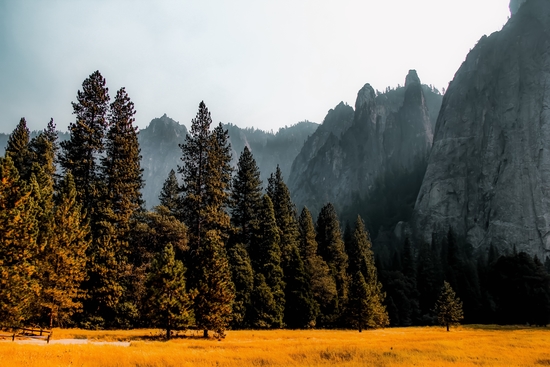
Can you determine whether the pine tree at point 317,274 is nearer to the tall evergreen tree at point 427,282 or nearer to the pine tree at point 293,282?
the pine tree at point 293,282

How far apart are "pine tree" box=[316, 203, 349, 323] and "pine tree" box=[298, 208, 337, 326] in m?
3.17

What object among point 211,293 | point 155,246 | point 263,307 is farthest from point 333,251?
point 211,293

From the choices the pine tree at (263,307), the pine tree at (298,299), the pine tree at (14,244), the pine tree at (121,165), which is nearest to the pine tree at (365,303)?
the pine tree at (298,299)

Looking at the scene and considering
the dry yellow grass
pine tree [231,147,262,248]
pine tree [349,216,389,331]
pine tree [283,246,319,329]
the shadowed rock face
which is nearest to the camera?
the dry yellow grass

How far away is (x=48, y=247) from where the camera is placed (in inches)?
1335

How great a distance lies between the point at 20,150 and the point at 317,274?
4672cm

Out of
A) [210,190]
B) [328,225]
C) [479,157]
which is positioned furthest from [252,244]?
[479,157]

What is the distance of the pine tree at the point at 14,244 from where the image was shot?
2627 cm

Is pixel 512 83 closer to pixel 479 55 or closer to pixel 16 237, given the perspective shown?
pixel 479 55

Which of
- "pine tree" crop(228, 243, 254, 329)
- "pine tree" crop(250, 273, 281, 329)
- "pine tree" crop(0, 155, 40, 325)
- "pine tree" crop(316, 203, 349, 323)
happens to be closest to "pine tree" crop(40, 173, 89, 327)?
"pine tree" crop(0, 155, 40, 325)

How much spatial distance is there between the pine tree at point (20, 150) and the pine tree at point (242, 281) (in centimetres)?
2773

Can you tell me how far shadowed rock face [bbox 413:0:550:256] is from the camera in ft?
456

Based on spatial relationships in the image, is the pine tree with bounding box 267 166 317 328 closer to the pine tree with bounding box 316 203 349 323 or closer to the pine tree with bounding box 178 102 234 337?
the pine tree with bounding box 316 203 349 323

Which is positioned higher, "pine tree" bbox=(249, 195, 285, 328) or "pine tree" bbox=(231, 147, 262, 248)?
"pine tree" bbox=(231, 147, 262, 248)
